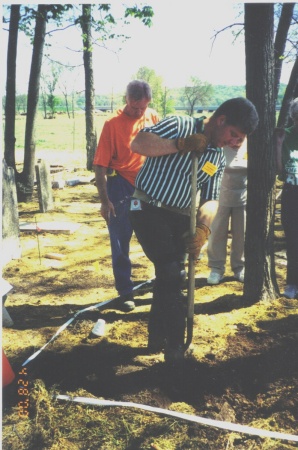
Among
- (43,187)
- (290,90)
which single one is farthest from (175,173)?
(290,90)

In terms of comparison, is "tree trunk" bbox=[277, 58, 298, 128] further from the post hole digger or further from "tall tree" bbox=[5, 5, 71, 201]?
the post hole digger

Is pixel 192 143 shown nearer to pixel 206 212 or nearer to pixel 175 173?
pixel 175 173

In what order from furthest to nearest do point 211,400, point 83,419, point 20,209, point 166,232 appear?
point 20,209 < point 166,232 < point 211,400 < point 83,419

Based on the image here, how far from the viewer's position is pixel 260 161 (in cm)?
345

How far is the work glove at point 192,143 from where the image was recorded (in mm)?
2486

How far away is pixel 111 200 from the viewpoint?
3.70 m

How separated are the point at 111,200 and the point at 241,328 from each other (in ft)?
5.23

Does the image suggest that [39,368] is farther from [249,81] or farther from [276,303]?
[249,81]

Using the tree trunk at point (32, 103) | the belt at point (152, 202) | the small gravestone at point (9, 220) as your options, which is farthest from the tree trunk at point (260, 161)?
the tree trunk at point (32, 103)

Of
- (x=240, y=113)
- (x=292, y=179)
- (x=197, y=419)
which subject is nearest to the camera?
(x=197, y=419)

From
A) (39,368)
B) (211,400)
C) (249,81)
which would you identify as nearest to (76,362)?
(39,368)

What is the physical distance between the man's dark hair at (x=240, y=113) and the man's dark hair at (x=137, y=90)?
108cm
